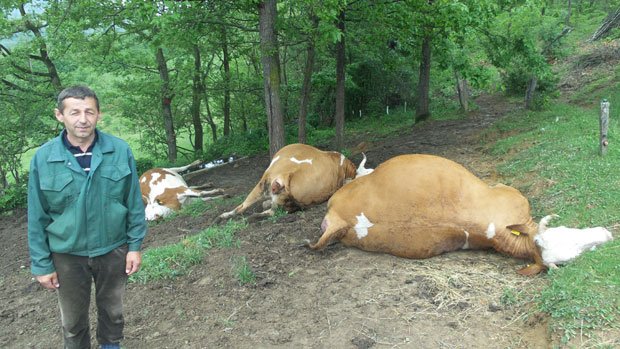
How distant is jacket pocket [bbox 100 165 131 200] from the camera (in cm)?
264

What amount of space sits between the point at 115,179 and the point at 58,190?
32 cm

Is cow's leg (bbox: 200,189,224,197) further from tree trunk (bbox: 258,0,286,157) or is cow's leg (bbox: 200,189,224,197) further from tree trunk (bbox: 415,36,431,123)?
tree trunk (bbox: 415,36,431,123)

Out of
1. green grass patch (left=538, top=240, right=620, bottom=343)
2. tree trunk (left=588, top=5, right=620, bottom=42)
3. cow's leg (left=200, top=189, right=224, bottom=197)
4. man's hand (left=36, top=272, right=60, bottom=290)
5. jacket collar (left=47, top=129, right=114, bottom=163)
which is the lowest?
cow's leg (left=200, top=189, right=224, bottom=197)

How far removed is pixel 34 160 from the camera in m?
2.51

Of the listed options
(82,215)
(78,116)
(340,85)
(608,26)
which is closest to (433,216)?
(82,215)

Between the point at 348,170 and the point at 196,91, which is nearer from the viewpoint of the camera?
the point at 348,170

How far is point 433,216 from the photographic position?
4000mm

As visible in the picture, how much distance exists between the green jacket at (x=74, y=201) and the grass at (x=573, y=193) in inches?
121

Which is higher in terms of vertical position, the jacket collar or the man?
the jacket collar

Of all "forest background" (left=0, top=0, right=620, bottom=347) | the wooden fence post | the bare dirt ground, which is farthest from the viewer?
the wooden fence post

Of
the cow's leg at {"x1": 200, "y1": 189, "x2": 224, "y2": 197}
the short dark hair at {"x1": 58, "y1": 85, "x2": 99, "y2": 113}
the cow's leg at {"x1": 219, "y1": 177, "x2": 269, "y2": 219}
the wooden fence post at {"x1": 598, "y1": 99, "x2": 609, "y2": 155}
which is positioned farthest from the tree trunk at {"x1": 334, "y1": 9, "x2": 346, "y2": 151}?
the short dark hair at {"x1": 58, "y1": 85, "x2": 99, "y2": 113}

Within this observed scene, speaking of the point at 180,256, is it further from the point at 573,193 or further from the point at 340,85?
the point at 340,85

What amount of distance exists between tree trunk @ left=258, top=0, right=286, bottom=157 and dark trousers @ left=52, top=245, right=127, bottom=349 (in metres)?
4.81

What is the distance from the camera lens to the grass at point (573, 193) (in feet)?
9.39
